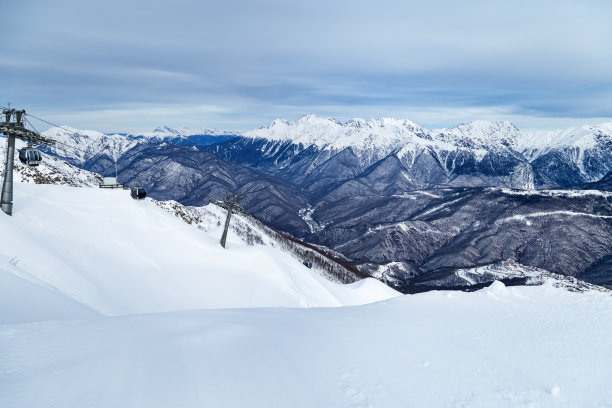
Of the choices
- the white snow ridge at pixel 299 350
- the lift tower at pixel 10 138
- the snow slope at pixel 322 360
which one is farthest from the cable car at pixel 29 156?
the snow slope at pixel 322 360

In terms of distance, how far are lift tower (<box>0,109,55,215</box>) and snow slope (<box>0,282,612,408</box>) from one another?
58.8ft

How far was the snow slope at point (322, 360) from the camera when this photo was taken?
8.38 m

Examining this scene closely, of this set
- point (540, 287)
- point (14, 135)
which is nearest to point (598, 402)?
point (540, 287)

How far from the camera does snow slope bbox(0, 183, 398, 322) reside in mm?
19234

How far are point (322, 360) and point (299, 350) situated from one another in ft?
2.92

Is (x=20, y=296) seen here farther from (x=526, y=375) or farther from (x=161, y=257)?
(x=526, y=375)

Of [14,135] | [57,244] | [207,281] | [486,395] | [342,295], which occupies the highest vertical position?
[14,135]

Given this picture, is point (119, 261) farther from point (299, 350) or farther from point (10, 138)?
point (299, 350)

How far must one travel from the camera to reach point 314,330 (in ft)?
43.2

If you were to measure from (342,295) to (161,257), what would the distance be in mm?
29064

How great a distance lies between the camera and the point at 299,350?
1105 centimetres

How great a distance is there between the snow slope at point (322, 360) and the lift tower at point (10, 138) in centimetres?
1791

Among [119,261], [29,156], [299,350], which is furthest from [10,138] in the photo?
[299,350]

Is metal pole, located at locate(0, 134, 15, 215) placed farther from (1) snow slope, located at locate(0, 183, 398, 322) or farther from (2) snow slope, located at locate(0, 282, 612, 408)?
(2) snow slope, located at locate(0, 282, 612, 408)
